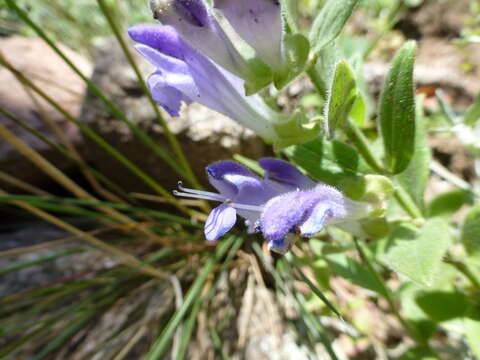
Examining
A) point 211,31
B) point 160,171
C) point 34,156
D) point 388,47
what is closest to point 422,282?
point 211,31

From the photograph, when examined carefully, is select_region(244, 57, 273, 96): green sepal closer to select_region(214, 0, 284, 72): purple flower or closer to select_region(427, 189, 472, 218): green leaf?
select_region(214, 0, 284, 72): purple flower

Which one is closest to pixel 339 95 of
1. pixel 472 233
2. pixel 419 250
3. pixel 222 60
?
pixel 222 60

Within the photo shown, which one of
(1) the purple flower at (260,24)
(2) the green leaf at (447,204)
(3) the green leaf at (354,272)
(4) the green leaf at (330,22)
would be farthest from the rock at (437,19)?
(1) the purple flower at (260,24)

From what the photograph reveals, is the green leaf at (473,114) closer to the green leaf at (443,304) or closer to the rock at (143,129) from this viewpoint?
the green leaf at (443,304)

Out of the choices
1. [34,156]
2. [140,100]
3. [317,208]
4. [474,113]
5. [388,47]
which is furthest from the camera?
[388,47]

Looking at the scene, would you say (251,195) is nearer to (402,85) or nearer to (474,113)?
(402,85)

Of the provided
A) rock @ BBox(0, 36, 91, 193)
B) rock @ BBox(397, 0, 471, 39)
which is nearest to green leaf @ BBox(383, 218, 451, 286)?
rock @ BBox(0, 36, 91, 193)
